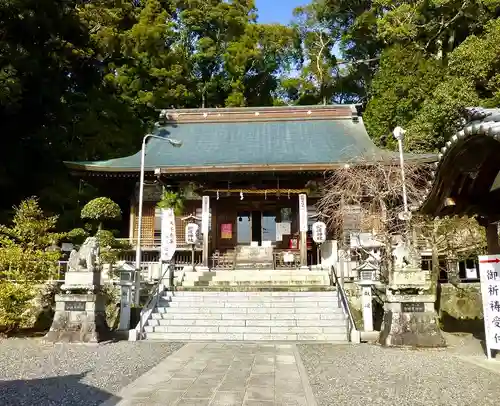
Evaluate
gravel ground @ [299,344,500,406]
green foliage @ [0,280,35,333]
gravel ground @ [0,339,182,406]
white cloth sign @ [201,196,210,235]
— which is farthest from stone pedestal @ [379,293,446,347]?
white cloth sign @ [201,196,210,235]

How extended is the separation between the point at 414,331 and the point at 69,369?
649 cm

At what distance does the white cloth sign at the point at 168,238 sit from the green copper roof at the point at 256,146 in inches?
128

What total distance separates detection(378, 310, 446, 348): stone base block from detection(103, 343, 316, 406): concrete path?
2121 mm

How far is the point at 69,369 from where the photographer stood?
6.59 m

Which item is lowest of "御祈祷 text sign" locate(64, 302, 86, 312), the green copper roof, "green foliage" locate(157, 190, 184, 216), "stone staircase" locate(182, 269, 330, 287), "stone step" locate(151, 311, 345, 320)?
"stone step" locate(151, 311, 345, 320)

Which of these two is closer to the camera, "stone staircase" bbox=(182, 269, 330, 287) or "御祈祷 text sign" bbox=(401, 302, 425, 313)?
"御祈祷 text sign" bbox=(401, 302, 425, 313)

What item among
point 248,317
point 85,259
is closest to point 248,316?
point 248,317

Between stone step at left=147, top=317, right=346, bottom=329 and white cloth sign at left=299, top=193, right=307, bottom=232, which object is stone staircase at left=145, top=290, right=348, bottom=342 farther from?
white cloth sign at left=299, top=193, right=307, bottom=232

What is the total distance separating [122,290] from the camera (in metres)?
10.6

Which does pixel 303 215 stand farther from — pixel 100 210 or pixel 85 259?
pixel 85 259

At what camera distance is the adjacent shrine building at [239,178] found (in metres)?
17.0

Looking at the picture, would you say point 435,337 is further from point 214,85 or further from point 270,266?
point 214,85

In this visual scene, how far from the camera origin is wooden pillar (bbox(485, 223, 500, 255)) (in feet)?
22.9

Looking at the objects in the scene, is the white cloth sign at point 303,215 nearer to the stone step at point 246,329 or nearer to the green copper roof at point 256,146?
the green copper roof at point 256,146
